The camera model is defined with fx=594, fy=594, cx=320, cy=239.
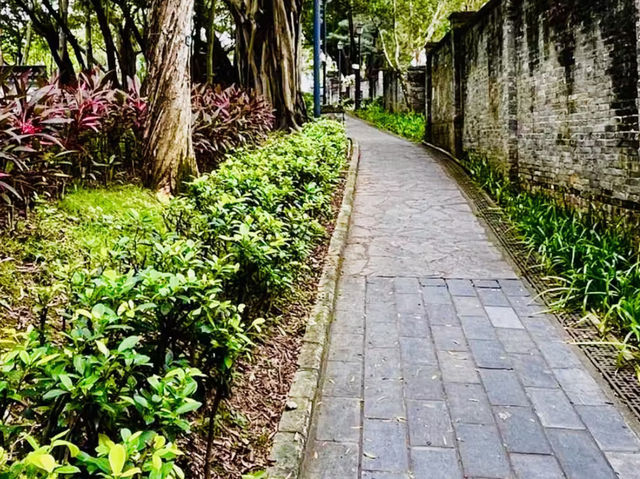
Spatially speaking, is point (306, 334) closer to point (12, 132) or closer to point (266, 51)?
point (12, 132)

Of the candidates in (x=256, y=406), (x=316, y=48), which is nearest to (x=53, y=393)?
(x=256, y=406)

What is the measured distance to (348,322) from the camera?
177 inches

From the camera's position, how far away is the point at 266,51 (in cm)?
1321

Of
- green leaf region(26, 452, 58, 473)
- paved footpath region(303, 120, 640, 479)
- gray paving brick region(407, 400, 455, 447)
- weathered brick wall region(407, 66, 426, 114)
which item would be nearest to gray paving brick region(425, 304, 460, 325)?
paved footpath region(303, 120, 640, 479)

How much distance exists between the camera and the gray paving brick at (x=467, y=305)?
467 centimetres

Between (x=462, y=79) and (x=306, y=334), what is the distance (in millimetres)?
9278

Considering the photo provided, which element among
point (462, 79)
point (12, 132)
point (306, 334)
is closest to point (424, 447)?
point (306, 334)

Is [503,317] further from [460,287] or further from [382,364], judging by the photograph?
[382,364]

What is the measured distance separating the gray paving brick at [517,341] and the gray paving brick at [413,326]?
52 centimetres

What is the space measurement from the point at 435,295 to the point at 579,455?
232 centimetres

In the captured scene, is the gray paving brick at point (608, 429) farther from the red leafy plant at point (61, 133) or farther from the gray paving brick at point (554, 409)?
the red leafy plant at point (61, 133)

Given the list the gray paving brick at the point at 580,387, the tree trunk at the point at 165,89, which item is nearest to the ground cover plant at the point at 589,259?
the gray paving brick at the point at 580,387

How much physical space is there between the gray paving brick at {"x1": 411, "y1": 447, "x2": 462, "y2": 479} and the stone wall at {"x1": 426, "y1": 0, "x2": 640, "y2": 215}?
3.43 m

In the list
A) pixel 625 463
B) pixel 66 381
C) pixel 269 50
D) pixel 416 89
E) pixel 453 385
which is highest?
pixel 416 89
